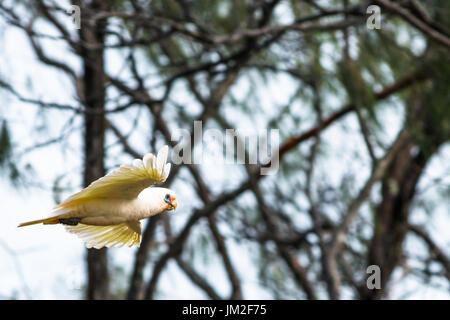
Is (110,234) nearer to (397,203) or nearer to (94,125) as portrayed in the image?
(94,125)

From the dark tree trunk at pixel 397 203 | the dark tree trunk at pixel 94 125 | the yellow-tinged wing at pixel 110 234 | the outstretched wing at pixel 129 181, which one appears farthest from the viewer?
the dark tree trunk at pixel 397 203

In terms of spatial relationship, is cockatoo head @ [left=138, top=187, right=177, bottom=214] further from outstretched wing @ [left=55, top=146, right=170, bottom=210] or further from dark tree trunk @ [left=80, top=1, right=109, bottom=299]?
dark tree trunk @ [left=80, top=1, right=109, bottom=299]

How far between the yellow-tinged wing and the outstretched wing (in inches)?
6.7

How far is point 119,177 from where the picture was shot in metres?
1.33

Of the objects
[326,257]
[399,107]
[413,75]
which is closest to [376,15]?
[413,75]

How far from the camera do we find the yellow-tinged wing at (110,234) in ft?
5.09

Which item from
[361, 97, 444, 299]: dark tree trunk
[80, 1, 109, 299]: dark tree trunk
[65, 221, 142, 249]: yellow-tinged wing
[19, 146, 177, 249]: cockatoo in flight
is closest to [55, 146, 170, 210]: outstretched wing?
[19, 146, 177, 249]: cockatoo in flight

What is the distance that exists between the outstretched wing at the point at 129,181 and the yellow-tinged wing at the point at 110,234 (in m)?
0.17

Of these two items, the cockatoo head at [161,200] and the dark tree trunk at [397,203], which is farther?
the dark tree trunk at [397,203]

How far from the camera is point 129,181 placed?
4.44 feet

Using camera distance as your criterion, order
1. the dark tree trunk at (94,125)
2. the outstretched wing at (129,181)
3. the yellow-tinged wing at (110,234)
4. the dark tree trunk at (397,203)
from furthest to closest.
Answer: the dark tree trunk at (397,203) → the dark tree trunk at (94,125) → the yellow-tinged wing at (110,234) → the outstretched wing at (129,181)

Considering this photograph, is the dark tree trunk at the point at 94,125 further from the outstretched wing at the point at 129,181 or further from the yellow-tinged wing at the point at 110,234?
the outstretched wing at the point at 129,181

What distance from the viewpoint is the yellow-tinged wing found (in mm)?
1553

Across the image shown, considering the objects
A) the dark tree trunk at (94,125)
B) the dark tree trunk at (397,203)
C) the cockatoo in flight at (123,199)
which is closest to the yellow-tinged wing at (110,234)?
the cockatoo in flight at (123,199)
